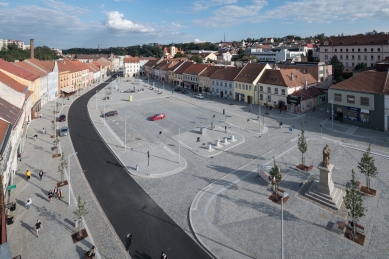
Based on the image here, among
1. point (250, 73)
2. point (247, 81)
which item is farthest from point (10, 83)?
point (250, 73)

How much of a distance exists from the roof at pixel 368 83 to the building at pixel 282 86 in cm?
965

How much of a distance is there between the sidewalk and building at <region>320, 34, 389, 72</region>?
9948 centimetres

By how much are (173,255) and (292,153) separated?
2109 centimetres

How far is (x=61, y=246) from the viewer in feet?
56.5

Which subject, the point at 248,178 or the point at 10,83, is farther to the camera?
the point at 10,83

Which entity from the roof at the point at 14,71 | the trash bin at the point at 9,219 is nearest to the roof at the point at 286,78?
the trash bin at the point at 9,219

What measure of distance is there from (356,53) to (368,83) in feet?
206

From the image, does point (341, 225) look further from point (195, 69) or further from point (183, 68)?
point (183, 68)

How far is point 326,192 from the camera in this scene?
2178cm

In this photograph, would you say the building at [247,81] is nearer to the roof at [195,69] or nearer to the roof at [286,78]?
Answer: the roof at [286,78]

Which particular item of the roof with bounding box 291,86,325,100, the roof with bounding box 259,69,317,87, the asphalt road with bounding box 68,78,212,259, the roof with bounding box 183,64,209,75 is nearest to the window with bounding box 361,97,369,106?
the roof with bounding box 291,86,325,100

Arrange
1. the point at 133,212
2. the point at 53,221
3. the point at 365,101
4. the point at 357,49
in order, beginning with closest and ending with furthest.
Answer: the point at 53,221 → the point at 133,212 → the point at 365,101 → the point at 357,49

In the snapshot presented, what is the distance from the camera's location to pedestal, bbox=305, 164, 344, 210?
69.8 ft

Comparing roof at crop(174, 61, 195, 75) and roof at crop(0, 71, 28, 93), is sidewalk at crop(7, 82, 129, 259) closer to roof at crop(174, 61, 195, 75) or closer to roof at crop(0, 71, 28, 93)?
roof at crop(0, 71, 28, 93)
